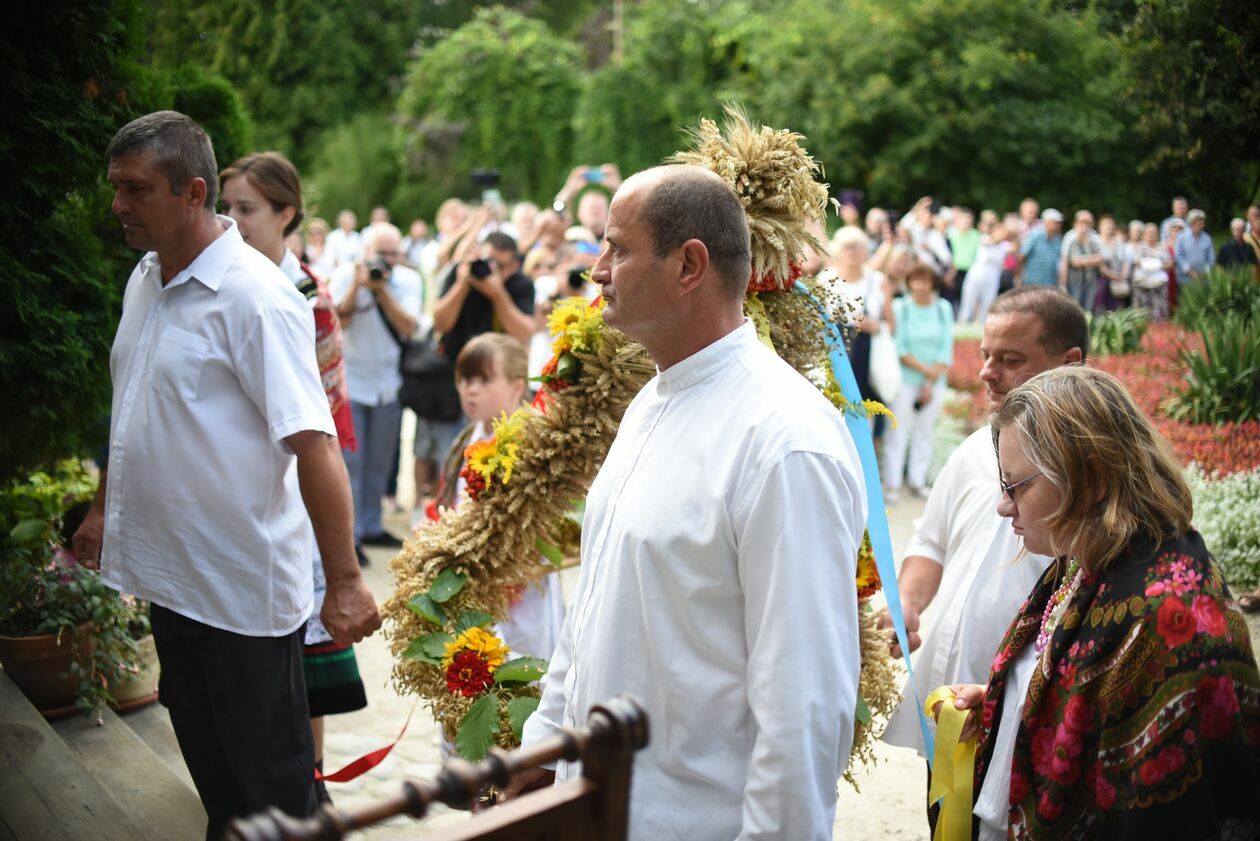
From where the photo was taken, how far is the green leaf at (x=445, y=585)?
3553 millimetres

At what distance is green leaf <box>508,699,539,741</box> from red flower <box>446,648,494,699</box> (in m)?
0.15

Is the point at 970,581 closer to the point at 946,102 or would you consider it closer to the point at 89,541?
the point at 89,541

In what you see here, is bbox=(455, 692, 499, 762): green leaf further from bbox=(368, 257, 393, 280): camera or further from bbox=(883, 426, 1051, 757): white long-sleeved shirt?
bbox=(368, 257, 393, 280): camera

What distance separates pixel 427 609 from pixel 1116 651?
2.09 meters

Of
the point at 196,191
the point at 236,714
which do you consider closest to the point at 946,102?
the point at 196,191

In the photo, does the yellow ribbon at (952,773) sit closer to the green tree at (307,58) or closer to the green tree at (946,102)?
the green tree at (946,102)

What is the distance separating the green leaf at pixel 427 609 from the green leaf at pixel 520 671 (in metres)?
0.26

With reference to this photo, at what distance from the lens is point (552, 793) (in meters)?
1.56

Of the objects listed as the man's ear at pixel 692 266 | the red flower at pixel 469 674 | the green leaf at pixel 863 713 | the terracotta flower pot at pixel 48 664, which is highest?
the man's ear at pixel 692 266

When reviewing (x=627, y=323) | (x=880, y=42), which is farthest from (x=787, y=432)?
(x=880, y=42)

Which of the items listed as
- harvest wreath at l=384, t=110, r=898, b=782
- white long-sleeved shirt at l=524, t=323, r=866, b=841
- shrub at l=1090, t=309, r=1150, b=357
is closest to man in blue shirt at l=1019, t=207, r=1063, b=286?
shrub at l=1090, t=309, r=1150, b=357

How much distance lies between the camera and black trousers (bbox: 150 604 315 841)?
9.93 feet

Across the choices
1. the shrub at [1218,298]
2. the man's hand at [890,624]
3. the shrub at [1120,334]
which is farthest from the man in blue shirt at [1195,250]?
the man's hand at [890,624]

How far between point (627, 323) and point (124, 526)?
1.68 m
